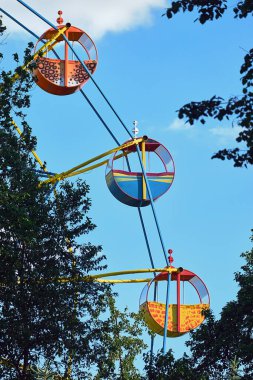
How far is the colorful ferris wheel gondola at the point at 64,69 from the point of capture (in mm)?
30719

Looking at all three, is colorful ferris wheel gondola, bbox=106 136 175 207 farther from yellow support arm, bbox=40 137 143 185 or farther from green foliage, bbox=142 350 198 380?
green foliage, bbox=142 350 198 380

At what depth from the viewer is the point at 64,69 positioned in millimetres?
31219

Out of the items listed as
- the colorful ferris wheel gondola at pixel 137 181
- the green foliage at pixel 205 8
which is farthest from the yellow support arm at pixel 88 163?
the green foliage at pixel 205 8

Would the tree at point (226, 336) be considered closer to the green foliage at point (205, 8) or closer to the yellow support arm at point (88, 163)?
the yellow support arm at point (88, 163)

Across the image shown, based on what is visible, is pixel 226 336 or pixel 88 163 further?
pixel 88 163

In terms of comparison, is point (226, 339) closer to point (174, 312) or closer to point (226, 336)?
point (226, 336)

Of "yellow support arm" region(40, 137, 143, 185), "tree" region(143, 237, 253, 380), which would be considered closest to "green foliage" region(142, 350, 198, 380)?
"tree" region(143, 237, 253, 380)

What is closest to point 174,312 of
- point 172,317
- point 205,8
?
point 172,317

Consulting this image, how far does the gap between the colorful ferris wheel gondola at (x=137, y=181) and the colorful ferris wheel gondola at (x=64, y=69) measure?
258 cm

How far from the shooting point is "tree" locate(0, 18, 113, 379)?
25.1 m

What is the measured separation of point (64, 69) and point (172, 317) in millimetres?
8720

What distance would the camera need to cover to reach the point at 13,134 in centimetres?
2744

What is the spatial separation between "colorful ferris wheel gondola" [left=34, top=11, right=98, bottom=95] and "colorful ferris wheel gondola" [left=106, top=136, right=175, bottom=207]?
2576mm

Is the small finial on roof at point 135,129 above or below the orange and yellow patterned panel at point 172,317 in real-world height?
above
